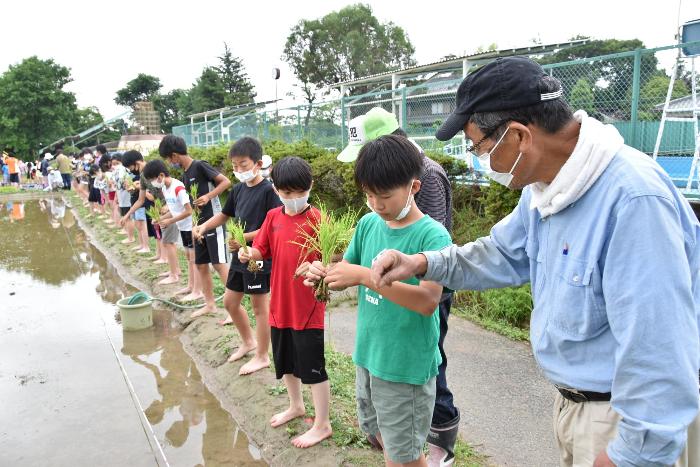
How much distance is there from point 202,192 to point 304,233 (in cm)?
308

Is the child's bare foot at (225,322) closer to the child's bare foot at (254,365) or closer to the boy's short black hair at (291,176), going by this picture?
the child's bare foot at (254,365)

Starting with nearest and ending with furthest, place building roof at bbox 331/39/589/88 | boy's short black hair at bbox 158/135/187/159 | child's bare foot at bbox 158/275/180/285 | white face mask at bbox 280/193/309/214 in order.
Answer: white face mask at bbox 280/193/309/214, boy's short black hair at bbox 158/135/187/159, child's bare foot at bbox 158/275/180/285, building roof at bbox 331/39/589/88

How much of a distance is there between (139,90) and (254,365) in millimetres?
90554

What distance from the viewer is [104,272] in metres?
8.81

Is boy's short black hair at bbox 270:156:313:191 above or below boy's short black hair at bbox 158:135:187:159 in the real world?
below

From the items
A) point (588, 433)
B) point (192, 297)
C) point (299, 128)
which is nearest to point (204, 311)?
point (192, 297)

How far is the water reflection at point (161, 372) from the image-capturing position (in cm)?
358

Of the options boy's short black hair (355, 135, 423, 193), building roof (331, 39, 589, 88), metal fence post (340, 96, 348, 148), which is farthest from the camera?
building roof (331, 39, 589, 88)

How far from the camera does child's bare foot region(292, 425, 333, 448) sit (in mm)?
3199

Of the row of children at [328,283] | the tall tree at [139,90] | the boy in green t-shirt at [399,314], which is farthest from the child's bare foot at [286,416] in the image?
the tall tree at [139,90]

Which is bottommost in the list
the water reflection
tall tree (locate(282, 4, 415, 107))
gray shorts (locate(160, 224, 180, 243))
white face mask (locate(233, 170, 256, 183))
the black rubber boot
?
the water reflection

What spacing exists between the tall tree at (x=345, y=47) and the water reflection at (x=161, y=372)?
43.4 m

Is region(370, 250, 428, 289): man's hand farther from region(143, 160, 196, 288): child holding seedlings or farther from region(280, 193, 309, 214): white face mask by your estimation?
region(143, 160, 196, 288): child holding seedlings

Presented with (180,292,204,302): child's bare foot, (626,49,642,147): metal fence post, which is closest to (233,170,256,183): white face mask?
(180,292,204,302): child's bare foot
